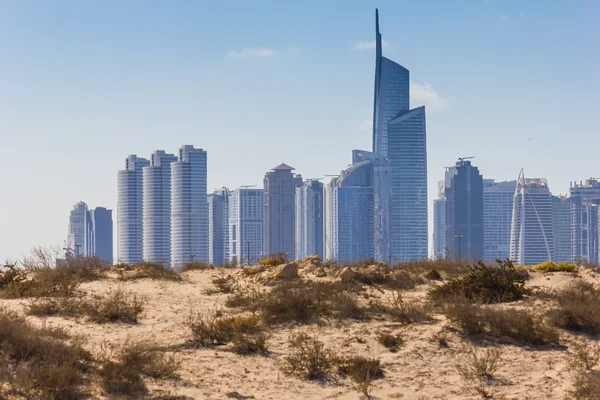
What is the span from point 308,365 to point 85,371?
3956mm

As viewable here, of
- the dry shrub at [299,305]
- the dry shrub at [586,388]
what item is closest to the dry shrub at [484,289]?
the dry shrub at [299,305]

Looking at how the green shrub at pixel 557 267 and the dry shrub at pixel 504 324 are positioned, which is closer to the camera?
the dry shrub at pixel 504 324

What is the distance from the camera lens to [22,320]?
1520 cm

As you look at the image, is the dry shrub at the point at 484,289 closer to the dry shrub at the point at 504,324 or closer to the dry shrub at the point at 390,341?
the dry shrub at the point at 504,324

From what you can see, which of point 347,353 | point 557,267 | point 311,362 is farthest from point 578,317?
point 557,267

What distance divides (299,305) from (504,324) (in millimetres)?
4610

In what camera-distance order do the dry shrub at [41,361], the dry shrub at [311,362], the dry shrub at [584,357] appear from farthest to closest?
1. the dry shrub at [584,357]
2. the dry shrub at [311,362]
3. the dry shrub at [41,361]

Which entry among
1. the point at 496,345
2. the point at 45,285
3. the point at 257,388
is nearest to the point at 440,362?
the point at 496,345

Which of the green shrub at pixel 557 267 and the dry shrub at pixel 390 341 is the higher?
the green shrub at pixel 557 267

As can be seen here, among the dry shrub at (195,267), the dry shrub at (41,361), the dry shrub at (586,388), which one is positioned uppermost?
the dry shrub at (195,267)

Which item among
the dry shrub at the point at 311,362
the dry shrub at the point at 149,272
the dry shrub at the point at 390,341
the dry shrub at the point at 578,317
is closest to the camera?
the dry shrub at the point at 311,362

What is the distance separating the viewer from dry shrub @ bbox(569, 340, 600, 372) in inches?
558

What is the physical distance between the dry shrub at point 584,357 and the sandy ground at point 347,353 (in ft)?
0.78

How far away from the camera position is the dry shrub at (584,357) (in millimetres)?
14164
